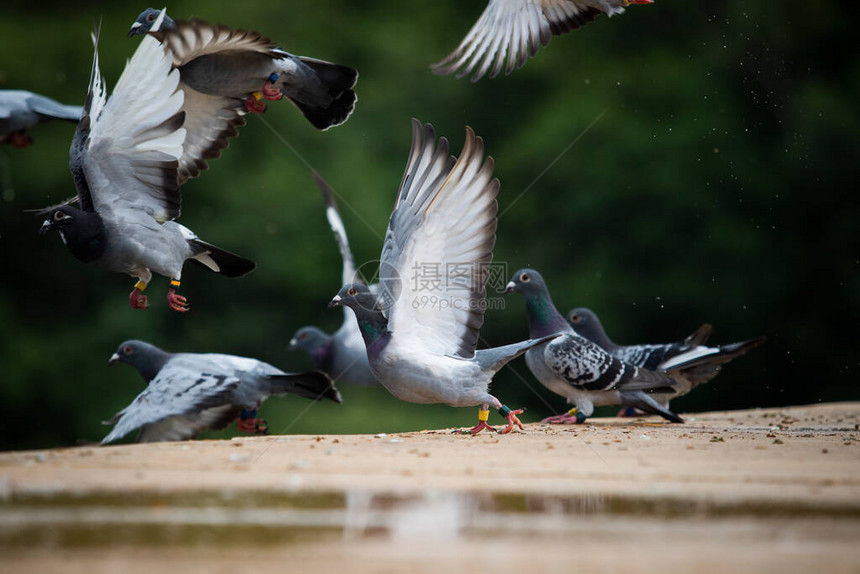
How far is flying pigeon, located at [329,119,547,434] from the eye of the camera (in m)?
5.50

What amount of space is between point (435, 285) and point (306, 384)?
1.21 m

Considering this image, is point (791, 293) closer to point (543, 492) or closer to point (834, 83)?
point (834, 83)

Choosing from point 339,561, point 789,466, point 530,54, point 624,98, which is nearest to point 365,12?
point 624,98

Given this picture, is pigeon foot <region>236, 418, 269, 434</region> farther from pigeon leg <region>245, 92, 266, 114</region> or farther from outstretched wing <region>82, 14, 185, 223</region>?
pigeon leg <region>245, 92, 266, 114</region>

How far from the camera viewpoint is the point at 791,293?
12961 mm

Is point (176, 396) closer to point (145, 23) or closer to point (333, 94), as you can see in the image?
point (333, 94)

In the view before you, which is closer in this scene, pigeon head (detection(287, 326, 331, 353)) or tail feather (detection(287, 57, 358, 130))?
tail feather (detection(287, 57, 358, 130))

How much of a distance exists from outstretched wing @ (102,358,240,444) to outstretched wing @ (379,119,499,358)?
1070 mm

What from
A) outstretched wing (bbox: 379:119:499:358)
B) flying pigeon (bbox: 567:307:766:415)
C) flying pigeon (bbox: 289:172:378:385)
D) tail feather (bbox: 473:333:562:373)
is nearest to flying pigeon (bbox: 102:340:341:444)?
outstretched wing (bbox: 379:119:499:358)

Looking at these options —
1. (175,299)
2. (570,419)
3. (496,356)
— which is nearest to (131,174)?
(175,299)

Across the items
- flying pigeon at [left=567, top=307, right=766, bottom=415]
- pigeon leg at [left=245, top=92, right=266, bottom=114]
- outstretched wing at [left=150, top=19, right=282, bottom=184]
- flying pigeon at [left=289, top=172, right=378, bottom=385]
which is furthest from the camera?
flying pigeon at [left=289, top=172, right=378, bottom=385]

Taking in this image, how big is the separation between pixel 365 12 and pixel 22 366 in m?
7.54

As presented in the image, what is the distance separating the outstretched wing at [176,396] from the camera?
5283 mm

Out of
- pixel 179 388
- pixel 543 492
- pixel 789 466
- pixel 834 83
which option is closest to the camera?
pixel 543 492
